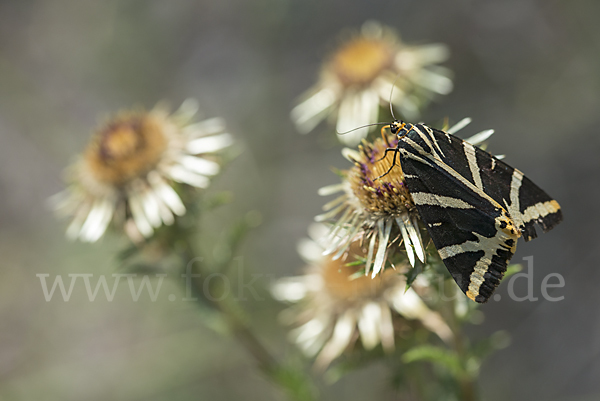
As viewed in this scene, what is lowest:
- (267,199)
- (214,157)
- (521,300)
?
(521,300)

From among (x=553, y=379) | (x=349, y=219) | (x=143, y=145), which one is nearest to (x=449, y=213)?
(x=349, y=219)

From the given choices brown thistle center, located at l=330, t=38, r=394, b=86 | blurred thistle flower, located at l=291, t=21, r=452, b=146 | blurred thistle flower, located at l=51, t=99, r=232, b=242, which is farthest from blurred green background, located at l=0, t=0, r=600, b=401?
blurred thistle flower, located at l=51, t=99, r=232, b=242

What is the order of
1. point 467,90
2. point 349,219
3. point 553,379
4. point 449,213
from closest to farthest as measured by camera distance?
point 449,213, point 349,219, point 553,379, point 467,90

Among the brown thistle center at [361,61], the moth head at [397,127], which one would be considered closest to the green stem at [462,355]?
the moth head at [397,127]

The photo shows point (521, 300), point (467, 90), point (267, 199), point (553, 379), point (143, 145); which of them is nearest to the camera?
point (143, 145)

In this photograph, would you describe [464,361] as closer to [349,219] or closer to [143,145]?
[349,219]

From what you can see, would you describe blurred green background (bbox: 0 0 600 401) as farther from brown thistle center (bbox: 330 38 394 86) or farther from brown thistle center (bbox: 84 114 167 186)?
brown thistle center (bbox: 84 114 167 186)

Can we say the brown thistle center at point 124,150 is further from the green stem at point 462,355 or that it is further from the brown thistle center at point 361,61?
the green stem at point 462,355
